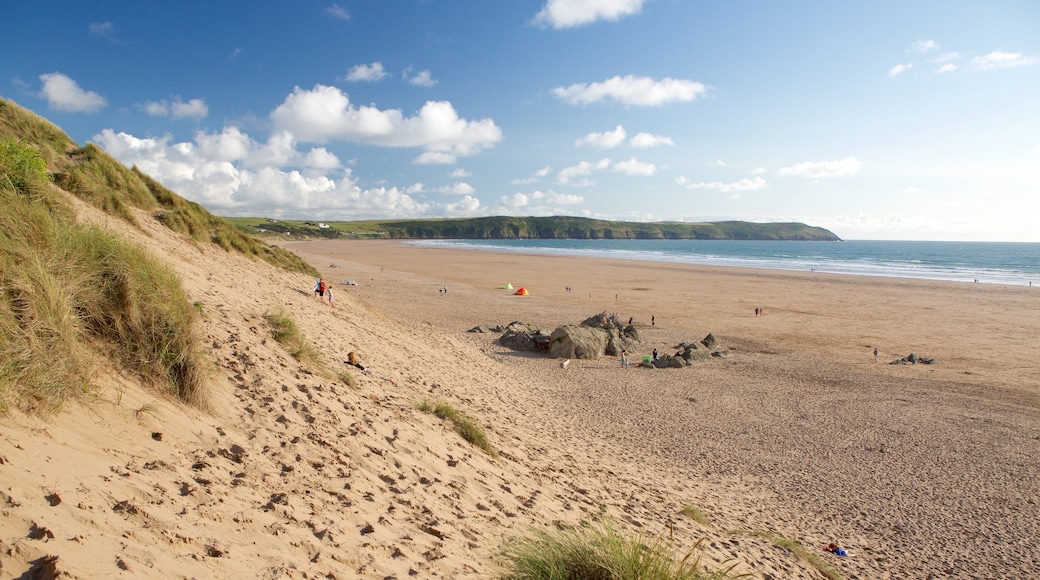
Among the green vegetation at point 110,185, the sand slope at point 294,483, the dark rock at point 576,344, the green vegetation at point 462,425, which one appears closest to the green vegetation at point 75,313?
the sand slope at point 294,483

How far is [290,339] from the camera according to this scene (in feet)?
26.0

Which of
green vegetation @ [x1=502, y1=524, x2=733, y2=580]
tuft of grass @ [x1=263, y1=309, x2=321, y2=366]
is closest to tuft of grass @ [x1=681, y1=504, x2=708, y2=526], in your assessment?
green vegetation @ [x1=502, y1=524, x2=733, y2=580]

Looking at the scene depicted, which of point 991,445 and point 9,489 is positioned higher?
point 9,489

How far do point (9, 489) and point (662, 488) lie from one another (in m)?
7.18

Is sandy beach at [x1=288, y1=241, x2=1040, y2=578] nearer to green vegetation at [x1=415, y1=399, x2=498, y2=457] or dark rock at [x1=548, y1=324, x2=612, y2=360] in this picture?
dark rock at [x1=548, y1=324, x2=612, y2=360]

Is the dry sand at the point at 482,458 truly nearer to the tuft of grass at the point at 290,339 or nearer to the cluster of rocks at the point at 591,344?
the tuft of grass at the point at 290,339

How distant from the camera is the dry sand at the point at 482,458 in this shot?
3549mm

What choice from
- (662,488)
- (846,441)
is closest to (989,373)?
(846,441)

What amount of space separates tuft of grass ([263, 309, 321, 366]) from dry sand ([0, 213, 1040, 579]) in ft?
0.75

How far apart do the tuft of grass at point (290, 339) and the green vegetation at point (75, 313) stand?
6.52 feet

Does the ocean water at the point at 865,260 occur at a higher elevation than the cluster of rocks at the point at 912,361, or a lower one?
higher

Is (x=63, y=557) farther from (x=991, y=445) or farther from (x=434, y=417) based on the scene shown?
(x=991, y=445)

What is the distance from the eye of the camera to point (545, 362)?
16.4 metres

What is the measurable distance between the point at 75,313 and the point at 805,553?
318 inches
